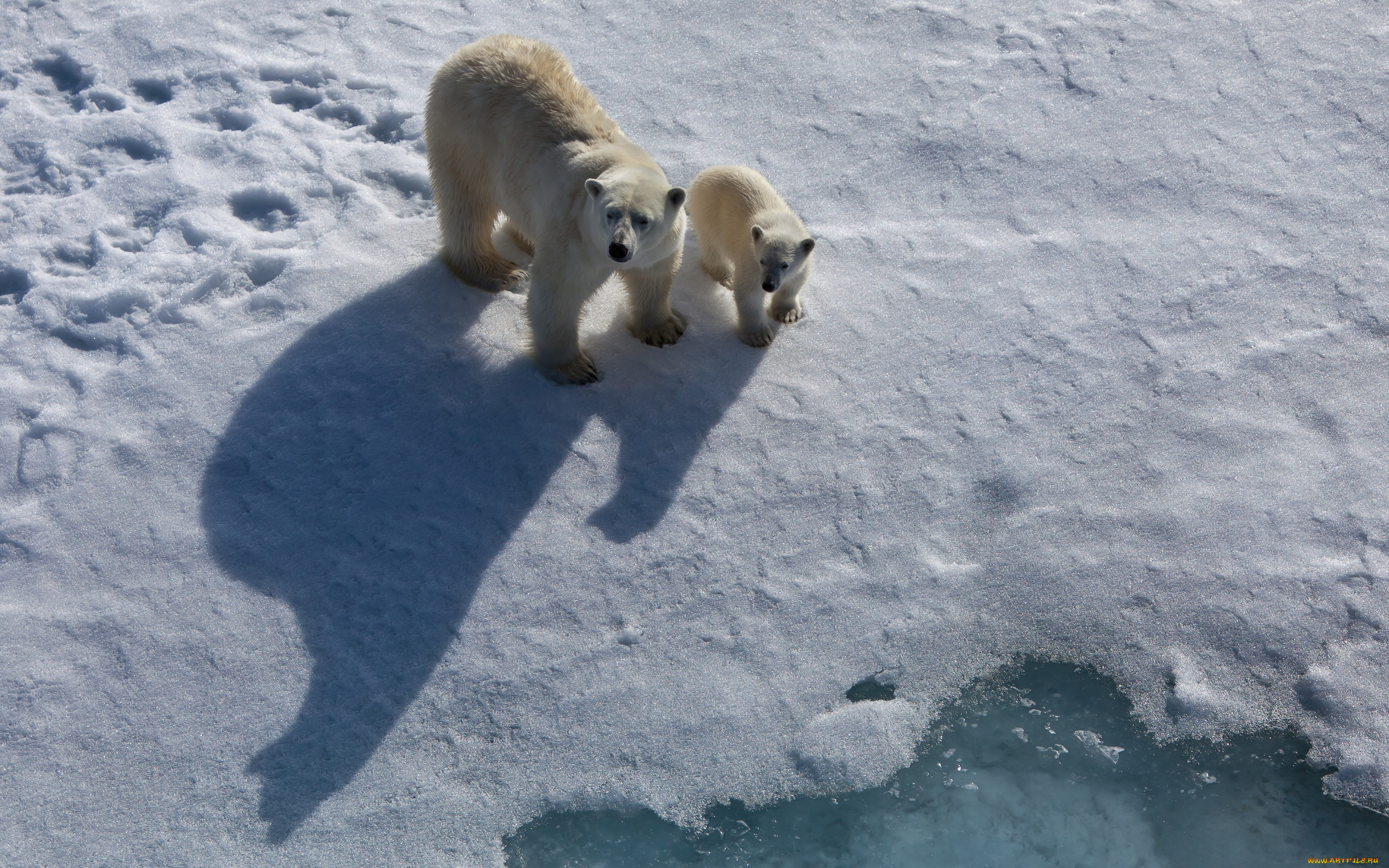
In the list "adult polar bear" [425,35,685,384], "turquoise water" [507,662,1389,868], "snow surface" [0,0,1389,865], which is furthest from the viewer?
"adult polar bear" [425,35,685,384]

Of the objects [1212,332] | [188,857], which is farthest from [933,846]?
[1212,332]

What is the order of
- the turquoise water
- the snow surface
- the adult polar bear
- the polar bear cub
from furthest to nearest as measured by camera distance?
the polar bear cub
the adult polar bear
the snow surface
the turquoise water

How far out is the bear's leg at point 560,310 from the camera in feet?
12.6

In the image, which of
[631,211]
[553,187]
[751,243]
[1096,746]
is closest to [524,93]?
[553,187]

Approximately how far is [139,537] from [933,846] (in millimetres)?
2988

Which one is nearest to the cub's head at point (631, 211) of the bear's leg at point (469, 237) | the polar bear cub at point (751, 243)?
the polar bear cub at point (751, 243)

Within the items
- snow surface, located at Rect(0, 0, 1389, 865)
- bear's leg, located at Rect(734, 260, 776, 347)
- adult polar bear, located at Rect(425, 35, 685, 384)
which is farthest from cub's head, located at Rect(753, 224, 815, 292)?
snow surface, located at Rect(0, 0, 1389, 865)

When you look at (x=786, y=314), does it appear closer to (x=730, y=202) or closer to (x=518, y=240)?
(x=730, y=202)

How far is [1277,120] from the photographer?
520 cm

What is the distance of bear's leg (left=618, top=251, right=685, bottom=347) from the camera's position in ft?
13.3

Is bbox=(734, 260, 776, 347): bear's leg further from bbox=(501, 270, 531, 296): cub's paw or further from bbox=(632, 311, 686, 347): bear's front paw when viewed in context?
bbox=(501, 270, 531, 296): cub's paw

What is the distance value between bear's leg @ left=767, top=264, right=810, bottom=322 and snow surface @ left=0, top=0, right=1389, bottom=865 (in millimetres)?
68

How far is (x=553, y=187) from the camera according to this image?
3.81 m

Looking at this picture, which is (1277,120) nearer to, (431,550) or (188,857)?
(431,550)
